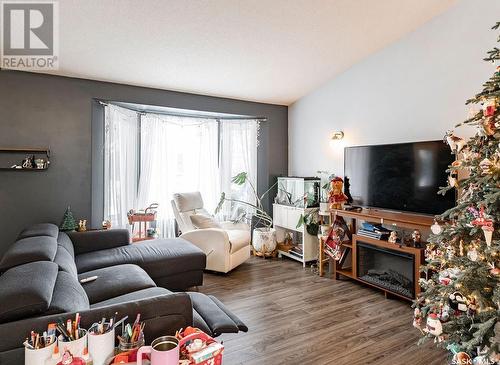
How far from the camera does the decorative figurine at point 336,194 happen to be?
3.61 m

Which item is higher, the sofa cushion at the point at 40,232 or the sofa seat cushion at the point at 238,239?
the sofa cushion at the point at 40,232

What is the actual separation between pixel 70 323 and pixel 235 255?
2730 millimetres

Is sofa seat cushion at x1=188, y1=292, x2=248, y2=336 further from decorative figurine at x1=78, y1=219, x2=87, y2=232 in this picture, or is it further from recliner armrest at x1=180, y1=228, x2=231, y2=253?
decorative figurine at x1=78, y1=219, x2=87, y2=232

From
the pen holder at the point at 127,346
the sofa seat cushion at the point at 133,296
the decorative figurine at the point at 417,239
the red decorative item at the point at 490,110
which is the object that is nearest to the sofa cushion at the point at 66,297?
the sofa seat cushion at the point at 133,296

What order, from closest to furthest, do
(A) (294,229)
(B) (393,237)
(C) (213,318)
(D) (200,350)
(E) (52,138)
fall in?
(D) (200,350) → (C) (213,318) → (B) (393,237) → (E) (52,138) → (A) (294,229)

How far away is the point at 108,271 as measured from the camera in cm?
246

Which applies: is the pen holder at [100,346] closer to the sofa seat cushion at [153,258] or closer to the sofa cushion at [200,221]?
the sofa seat cushion at [153,258]

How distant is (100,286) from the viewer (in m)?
2.16

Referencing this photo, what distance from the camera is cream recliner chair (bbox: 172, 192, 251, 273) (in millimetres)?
3643

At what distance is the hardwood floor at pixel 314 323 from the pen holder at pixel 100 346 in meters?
1.10

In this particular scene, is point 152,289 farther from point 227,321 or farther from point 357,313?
point 357,313

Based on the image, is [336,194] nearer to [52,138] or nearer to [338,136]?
[338,136]

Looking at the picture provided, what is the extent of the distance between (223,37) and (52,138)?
2.24 m

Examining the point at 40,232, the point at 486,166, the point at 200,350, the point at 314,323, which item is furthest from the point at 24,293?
the point at 486,166
